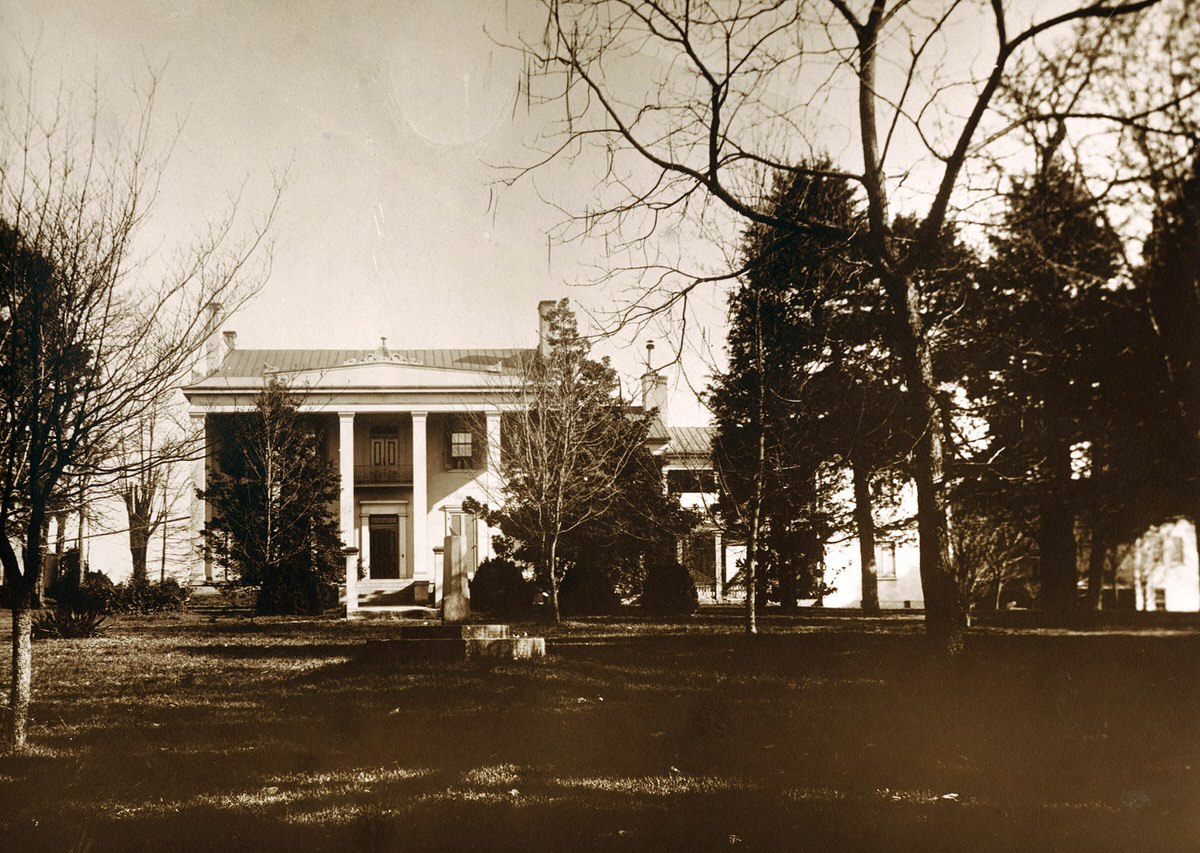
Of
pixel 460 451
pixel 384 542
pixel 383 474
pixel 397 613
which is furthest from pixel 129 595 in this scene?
pixel 460 451

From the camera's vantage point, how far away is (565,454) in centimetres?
2239

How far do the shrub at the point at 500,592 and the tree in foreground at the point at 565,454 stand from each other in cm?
82

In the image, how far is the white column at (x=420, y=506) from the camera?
35375 mm

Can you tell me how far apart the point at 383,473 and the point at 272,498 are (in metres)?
12.2

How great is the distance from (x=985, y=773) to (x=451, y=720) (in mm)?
4066

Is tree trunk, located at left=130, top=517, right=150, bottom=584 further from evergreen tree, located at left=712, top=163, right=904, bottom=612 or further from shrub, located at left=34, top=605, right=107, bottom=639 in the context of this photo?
evergreen tree, located at left=712, top=163, right=904, bottom=612

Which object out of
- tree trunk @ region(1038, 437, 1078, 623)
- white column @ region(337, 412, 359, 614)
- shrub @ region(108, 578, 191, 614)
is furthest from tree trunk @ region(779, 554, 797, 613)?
shrub @ region(108, 578, 191, 614)

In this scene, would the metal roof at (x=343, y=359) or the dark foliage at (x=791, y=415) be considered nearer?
the dark foliage at (x=791, y=415)

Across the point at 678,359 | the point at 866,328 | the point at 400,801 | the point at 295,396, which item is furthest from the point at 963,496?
the point at 295,396

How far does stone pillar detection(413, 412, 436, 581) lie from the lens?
35.4m

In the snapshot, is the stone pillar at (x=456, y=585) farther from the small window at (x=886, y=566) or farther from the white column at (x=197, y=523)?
the small window at (x=886, y=566)

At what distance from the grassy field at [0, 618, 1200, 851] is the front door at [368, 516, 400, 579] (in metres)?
27.6

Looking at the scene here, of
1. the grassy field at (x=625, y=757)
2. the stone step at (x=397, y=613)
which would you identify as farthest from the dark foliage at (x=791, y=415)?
the stone step at (x=397, y=613)

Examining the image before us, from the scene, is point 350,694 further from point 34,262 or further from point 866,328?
point 866,328
